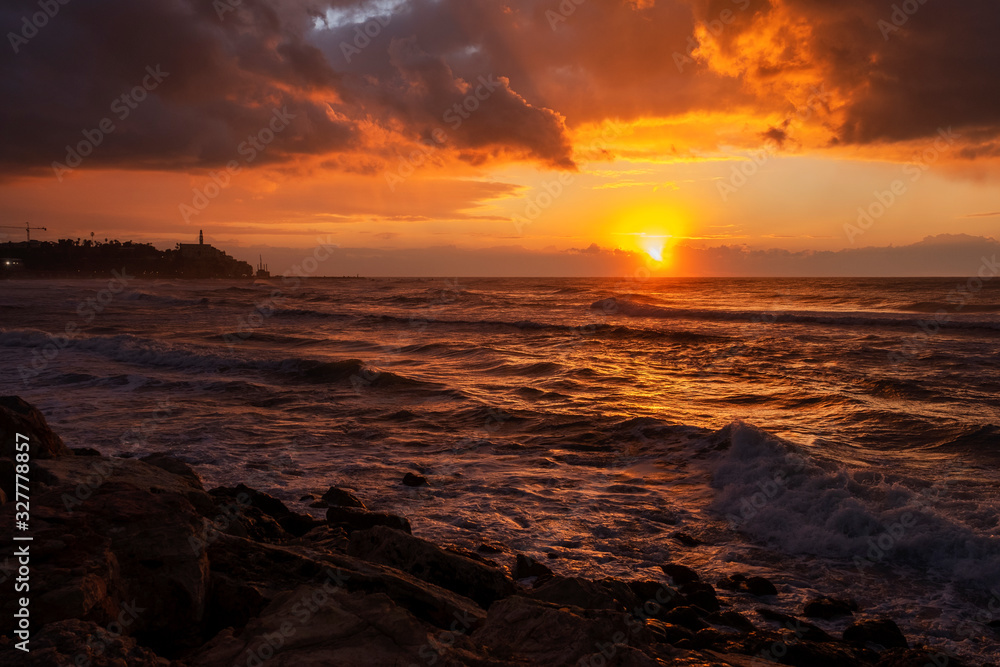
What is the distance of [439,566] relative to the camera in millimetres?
5535

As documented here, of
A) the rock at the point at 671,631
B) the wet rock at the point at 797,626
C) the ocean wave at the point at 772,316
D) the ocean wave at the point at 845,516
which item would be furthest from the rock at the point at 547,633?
the ocean wave at the point at 772,316

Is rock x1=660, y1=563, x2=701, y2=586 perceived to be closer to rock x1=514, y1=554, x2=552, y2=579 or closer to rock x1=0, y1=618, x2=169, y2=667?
rock x1=514, y1=554, x2=552, y2=579

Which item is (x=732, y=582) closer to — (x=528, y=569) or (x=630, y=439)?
(x=528, y=569)

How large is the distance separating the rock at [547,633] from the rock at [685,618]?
5.48 ft

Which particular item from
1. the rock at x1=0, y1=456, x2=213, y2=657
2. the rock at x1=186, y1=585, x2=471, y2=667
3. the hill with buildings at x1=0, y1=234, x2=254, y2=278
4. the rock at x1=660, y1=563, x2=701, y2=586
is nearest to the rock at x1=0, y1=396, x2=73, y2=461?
the rock at x1=0, y1=456, x2=213, y2=657

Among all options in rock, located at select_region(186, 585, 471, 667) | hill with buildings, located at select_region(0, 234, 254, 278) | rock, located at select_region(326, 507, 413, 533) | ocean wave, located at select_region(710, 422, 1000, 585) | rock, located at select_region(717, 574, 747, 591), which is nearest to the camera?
rock, located at select_region(186, 585, 471, 667)

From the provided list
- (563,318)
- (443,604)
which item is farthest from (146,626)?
(563,318)

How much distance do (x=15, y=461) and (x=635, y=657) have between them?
230 inches

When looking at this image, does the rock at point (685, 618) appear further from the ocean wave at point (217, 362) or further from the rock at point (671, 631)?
the ocean wave at point (217, 362)

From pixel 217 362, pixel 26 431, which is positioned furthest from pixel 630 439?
pixel 217 362

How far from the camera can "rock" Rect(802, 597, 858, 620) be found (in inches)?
234

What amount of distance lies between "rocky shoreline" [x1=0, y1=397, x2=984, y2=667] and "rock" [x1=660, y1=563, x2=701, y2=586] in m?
0.02

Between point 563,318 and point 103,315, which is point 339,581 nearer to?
point 563,318

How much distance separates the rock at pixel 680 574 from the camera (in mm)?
6531
